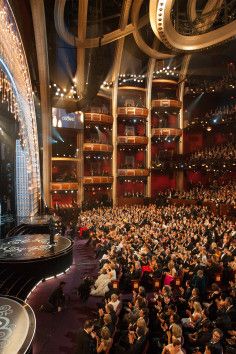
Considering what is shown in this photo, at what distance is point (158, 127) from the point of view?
1309 inches

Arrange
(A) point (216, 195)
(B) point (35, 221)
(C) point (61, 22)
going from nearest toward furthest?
1. (B) point (35, 221)
2. (C) point (61, 22)
3. (A) point (216, 195)

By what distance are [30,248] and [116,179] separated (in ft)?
60.7

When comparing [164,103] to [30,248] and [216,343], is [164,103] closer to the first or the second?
[30,248]

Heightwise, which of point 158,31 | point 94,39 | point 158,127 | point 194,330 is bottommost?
point 194,330

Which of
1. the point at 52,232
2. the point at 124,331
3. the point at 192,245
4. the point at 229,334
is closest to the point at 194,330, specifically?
the point at 229,334

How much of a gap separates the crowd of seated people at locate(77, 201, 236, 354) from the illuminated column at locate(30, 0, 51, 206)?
10006 millimetres

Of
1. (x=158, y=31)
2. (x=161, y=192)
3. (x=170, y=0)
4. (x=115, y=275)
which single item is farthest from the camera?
(x=161, y=192)

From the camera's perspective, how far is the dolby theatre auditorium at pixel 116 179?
7188 millimetres

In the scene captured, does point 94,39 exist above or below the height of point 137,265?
above

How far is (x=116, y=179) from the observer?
3048 cm

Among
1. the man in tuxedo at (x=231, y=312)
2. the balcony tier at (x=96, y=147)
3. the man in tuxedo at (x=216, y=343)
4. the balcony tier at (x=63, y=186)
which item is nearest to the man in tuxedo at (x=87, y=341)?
the man in tuxedo at (x=216, y=343)

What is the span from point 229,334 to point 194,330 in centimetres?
67

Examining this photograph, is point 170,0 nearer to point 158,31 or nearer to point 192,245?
point 158,31

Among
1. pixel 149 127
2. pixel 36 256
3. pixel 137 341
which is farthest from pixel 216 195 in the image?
pixel 137 341
